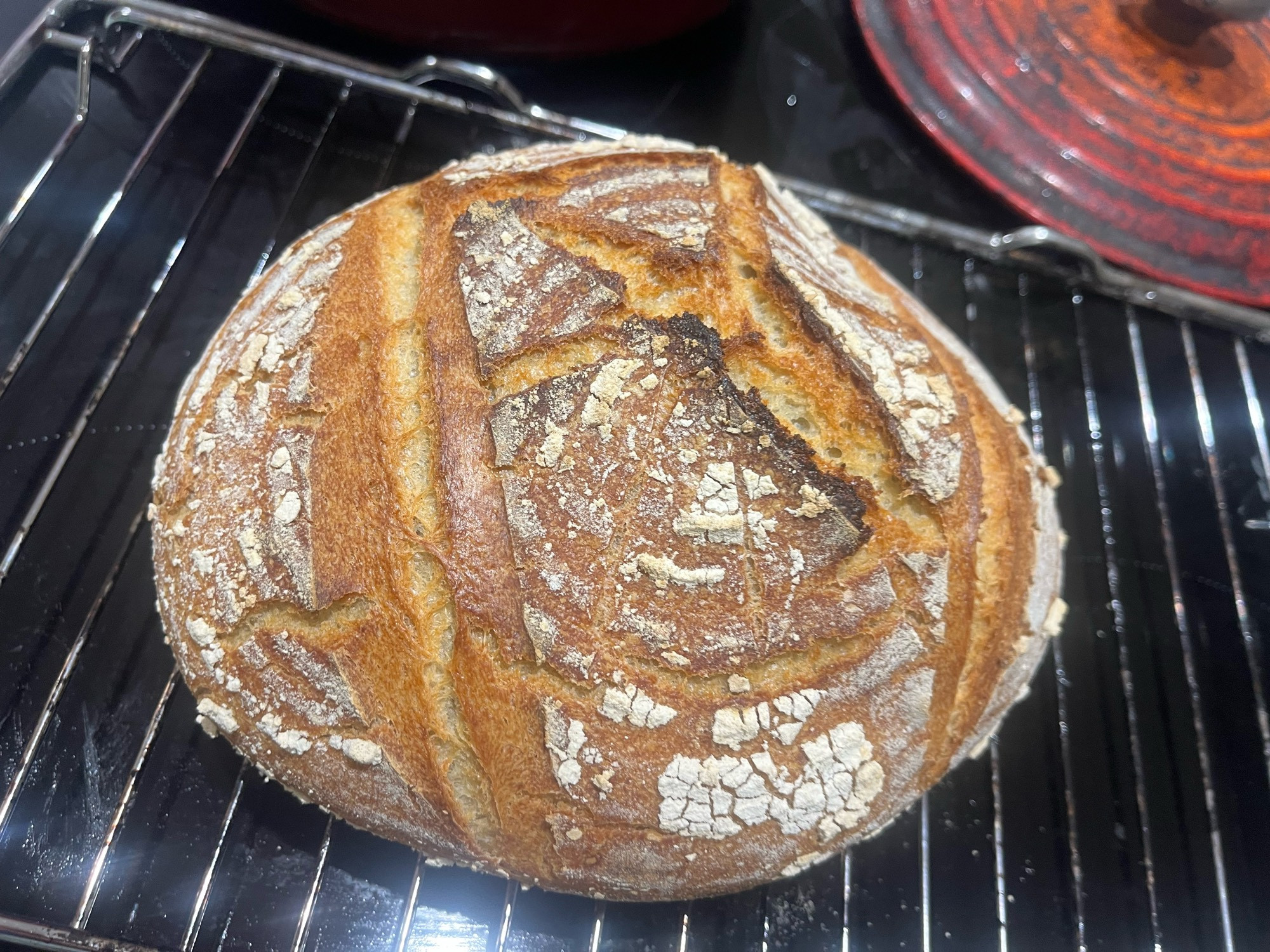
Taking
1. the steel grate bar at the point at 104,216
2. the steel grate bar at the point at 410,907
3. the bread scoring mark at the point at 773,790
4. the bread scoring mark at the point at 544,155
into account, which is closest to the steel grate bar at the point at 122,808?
the steel grate bar at the point at 410,907

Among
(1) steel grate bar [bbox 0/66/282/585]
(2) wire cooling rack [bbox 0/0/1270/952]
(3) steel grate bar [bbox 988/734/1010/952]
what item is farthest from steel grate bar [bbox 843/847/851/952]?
(1) steel grate bar [bbox 0/66/282/585]

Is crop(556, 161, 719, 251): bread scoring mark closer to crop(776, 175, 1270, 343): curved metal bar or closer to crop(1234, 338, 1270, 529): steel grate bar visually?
crop(776, 175, 1270, 343): curved metal bar

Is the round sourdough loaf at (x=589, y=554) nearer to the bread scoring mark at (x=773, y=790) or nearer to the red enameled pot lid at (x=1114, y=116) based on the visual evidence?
the bread scoring mark at (x=773, y=790)

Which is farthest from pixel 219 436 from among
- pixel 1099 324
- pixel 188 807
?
pixel 1099 324

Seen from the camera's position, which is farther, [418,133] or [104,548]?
[418,133]

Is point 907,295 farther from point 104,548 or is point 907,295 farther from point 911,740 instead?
point 104,548

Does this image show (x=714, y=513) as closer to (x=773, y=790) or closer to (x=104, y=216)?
(x=773, y=790)
